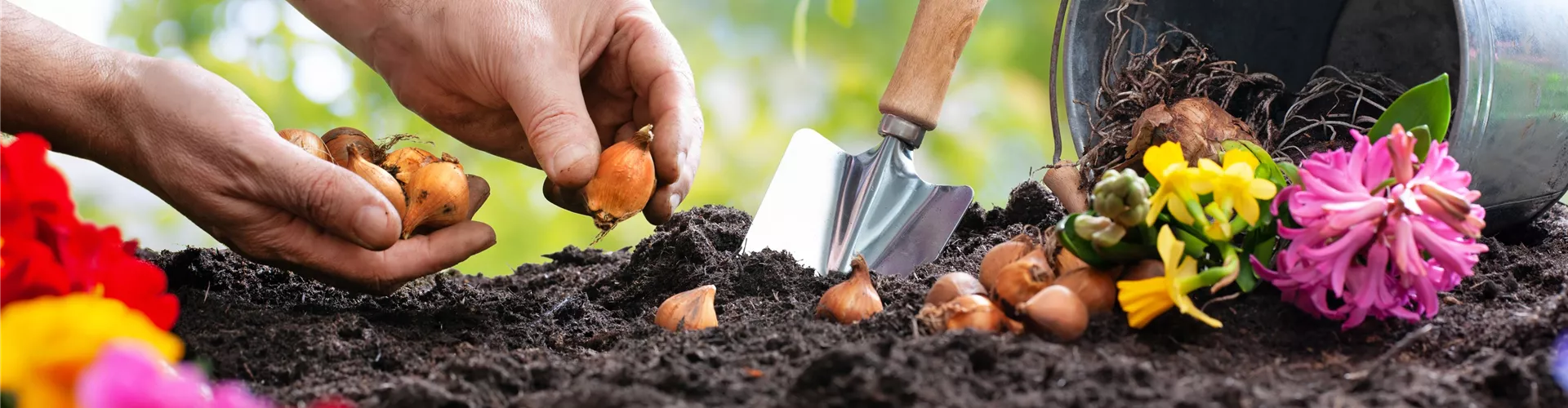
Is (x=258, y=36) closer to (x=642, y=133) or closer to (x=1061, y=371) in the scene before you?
(x=642, y=133)

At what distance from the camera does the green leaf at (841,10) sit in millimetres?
2094

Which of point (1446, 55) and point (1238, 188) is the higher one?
point (1446, 55)

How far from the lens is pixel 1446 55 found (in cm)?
143

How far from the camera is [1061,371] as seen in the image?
2.38ft

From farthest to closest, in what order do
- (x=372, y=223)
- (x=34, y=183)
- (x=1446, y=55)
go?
(x=1446, y=55) → (x=372, y=223) → (x=34, y=183)

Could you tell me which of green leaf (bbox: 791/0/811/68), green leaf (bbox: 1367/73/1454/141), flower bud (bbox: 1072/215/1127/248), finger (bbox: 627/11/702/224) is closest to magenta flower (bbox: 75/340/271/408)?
flower bud (bbox: 1072/215/1127/248)

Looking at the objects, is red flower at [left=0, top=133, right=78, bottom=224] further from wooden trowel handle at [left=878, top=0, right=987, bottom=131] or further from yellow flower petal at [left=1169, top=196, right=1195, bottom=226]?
wooden trowel handle at [left=878, top=0, right=987, bottom=131]

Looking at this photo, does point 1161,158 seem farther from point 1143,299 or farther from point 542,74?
point 542,74

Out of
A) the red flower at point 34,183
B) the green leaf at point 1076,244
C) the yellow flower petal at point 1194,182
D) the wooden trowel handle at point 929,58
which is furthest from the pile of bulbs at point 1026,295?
the red flower at point 34,183

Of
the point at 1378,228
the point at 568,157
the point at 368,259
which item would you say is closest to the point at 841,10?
the point at 568,157

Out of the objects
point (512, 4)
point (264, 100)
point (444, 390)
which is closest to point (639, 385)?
point (444, 390)

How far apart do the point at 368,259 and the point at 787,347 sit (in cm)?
53

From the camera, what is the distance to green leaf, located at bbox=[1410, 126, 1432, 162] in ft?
2.89

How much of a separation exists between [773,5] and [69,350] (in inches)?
76.4
